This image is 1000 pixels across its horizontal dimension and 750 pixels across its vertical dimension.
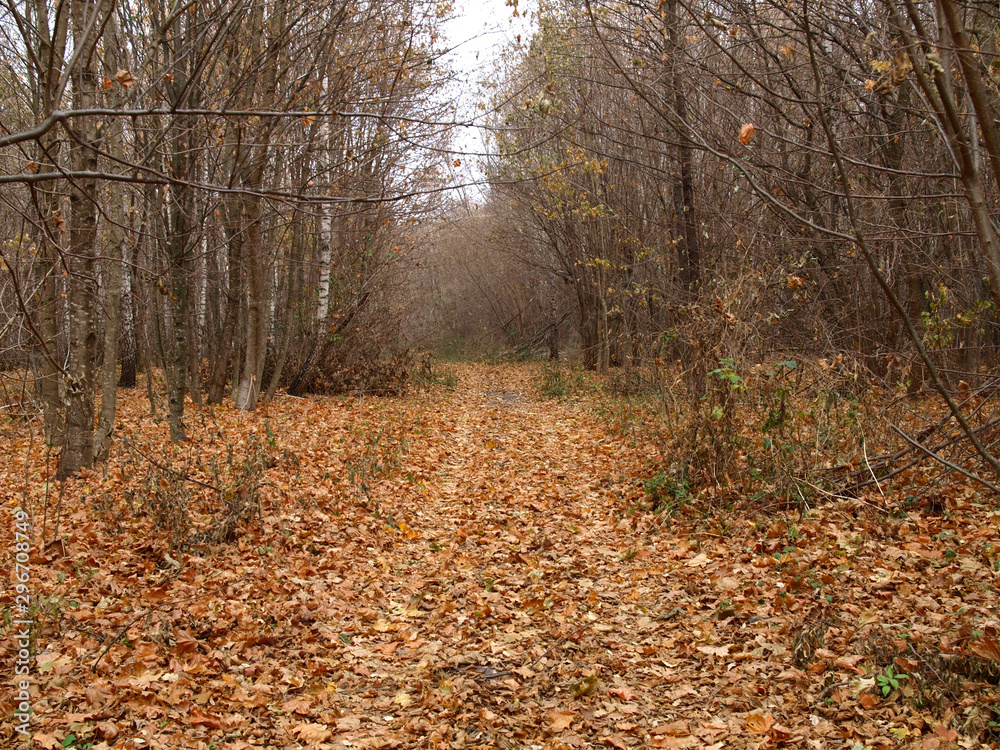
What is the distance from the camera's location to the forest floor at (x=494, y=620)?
3.60 metres

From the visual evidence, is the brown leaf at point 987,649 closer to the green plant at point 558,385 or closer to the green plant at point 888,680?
the green plant at point 888,680

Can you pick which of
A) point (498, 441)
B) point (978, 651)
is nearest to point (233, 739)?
point (978, 651)

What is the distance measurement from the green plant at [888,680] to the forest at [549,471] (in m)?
0.02

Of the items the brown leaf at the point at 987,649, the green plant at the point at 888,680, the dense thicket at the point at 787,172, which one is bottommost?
the green plant at the point at 888,680

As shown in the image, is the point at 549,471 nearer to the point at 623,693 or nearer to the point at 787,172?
the point at 623,693

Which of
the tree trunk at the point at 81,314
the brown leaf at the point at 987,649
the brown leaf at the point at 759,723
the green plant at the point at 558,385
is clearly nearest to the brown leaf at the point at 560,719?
the brown leaf at the point at 759,723

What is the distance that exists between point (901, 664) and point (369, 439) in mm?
7725

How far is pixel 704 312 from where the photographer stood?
7379 millimetres

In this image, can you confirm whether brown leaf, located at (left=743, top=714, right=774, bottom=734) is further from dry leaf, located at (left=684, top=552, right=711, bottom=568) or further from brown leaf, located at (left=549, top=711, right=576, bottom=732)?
dry leaf, located at (left=684, top=552, right=711, bottom=568)

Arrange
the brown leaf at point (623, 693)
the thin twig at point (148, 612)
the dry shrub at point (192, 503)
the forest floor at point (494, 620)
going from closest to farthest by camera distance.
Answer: the forest floor at point (494, 620) → the brown leaf at point (623, 693) → the thin twig at point (148, 612) → the dry shrub at point (192, 503)

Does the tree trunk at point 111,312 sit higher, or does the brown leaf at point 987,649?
the tree trunk at point 111,312

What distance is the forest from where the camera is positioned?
3.62 meters

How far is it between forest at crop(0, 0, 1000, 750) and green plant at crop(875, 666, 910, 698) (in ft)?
0.05

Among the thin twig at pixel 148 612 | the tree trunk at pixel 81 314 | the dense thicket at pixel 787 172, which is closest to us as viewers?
the dense thicket at pixel 787 172
